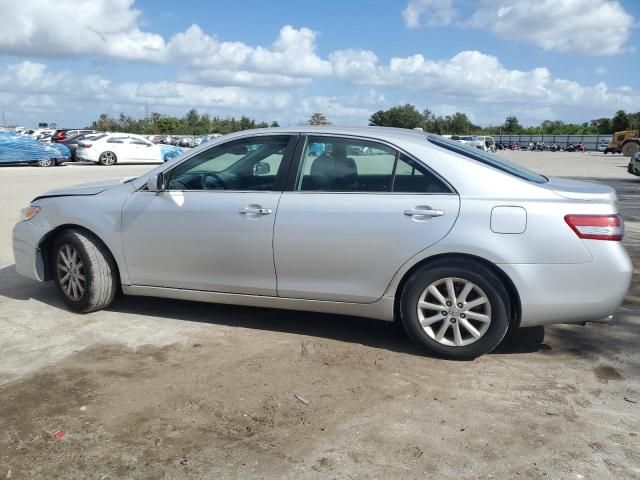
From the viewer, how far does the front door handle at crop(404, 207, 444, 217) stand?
161 inches

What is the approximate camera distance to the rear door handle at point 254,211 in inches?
175

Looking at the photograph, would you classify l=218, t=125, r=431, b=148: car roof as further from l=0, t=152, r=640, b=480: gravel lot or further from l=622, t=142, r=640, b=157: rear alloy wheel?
l=622, t=142, r=640, b=157: rear alloy wheel

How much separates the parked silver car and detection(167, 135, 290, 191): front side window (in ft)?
0.04

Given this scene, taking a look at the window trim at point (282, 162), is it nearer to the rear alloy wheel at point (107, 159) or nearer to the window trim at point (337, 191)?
the window trim at point (337, 191)

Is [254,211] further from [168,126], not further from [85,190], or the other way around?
[168,126]

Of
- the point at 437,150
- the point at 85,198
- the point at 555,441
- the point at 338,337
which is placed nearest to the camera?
the point at 555,441

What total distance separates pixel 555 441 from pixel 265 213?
2.44 metres

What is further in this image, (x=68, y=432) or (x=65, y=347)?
(x=65, y=347)

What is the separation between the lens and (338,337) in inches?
185

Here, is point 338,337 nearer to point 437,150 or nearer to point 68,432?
point 437,150

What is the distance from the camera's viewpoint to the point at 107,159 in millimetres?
28219

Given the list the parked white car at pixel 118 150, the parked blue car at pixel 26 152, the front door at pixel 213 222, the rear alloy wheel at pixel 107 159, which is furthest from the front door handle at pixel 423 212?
the rear alloy wheel at pixel 107 159

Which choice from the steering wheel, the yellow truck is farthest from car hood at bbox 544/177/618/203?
the yellow truck

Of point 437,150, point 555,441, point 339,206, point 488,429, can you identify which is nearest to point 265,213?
point 339,206
